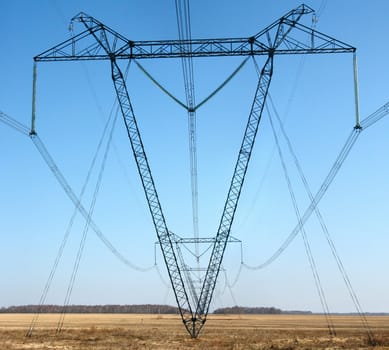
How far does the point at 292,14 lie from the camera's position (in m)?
51.0

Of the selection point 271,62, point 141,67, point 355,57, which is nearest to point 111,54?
point 141,67

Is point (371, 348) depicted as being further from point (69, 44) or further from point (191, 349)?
point (69, 44)

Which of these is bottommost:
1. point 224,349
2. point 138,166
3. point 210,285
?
point 224,349

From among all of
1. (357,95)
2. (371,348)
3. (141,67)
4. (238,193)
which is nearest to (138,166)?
(238,193)

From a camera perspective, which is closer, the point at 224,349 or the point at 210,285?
the point at 224,349

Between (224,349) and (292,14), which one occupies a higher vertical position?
(292,14)

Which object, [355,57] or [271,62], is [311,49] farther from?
[271,62]

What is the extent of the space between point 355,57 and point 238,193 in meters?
23.5

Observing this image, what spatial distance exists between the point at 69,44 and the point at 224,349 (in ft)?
93.4

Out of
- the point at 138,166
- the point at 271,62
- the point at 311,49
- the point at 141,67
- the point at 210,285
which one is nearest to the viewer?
the point at 311,49

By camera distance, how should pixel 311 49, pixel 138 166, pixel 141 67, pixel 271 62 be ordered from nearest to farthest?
pixel 311 49 → pixel 141 67 → pixel 271 62 → pixel 138 166

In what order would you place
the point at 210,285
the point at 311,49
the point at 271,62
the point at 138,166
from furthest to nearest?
the point at 210,285 → the point at 138,166 → the point at 271,62 → the point at 311,49

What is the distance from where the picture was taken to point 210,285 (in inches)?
3083

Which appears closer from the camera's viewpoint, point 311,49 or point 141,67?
point 311,49
